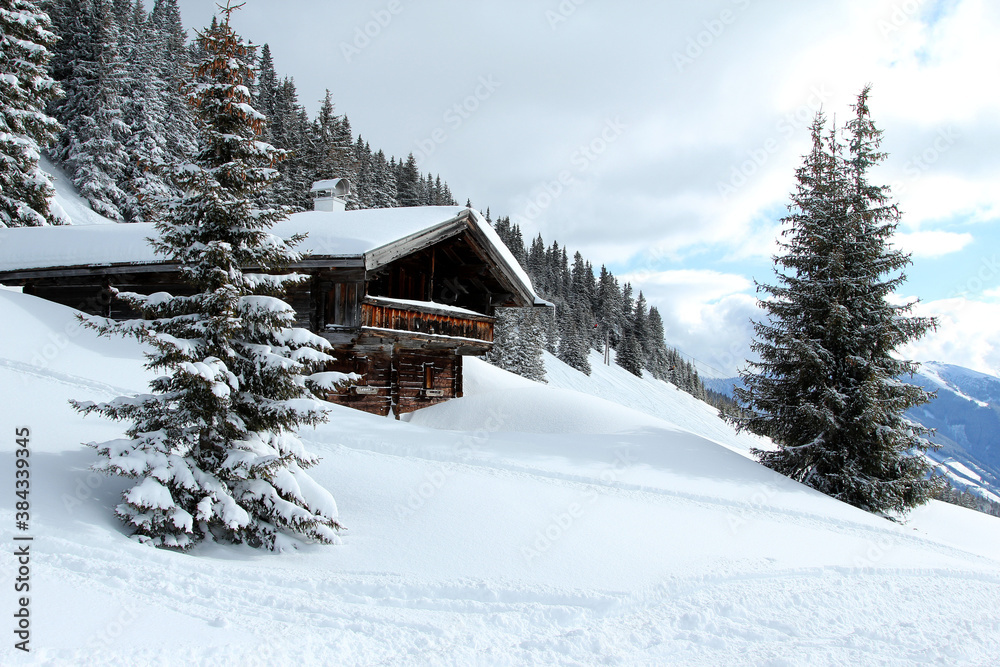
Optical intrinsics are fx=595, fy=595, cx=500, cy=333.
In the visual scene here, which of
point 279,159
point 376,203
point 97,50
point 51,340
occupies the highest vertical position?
point 97,50

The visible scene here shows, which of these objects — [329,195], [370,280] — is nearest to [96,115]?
[329,195]

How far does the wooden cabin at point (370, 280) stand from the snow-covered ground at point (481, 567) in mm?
2715

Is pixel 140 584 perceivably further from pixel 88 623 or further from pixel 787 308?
pixel 787 308

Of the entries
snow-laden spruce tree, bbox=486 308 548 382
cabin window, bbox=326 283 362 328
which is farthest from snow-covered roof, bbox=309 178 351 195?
snow-laden spruce tree, bbox=486 308 548 382

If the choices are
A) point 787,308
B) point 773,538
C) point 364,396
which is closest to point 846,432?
point 787,308

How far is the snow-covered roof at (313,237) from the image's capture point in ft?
44.1

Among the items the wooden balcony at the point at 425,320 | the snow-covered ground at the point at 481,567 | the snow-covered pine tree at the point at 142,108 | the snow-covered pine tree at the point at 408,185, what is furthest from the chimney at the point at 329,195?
the snow-covered pine tree at the point at 408,185

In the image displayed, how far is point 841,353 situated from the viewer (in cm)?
1402

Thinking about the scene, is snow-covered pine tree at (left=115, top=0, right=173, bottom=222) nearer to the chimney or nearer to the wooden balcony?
the chimney

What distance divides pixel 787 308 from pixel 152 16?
202 ft

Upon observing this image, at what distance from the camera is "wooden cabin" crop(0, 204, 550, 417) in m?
13.8

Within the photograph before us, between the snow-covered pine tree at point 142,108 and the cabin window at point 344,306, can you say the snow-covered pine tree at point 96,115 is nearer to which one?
the snow-covered pine tree at point 142,108

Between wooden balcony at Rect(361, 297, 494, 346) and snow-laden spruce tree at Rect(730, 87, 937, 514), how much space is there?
7.27 m

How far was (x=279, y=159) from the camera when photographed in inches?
298
